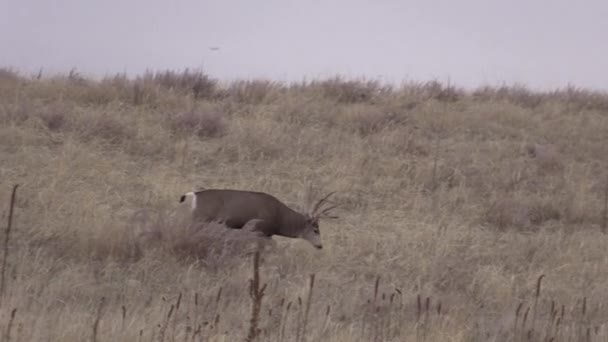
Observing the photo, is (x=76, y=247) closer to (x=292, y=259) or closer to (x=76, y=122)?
(x=292, y=259)

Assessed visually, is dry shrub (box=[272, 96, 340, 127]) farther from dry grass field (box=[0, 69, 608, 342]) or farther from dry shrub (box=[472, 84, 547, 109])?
dry shrub (box=[472, 84, 547, 109])

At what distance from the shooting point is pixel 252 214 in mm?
10969

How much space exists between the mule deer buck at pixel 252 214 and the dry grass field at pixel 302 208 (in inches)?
9.4

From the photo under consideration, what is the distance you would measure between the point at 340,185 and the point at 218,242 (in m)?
4.50

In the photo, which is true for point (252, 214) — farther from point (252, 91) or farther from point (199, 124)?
point (252, 91)

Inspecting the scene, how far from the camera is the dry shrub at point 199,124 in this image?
52.1 ft

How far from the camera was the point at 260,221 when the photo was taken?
10.8 metres

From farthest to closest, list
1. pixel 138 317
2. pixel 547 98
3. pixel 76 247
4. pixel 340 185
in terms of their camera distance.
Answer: pixel 547 98 → pixel 340 185 → pixel 76 247 → pixel 138 317

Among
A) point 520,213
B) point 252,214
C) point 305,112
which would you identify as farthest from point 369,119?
point 252,214

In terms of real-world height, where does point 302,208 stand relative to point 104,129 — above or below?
below

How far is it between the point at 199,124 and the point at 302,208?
10.7 feet

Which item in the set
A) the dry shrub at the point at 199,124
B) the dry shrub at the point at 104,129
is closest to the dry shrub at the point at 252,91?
the dry shrub at the point at 199,124

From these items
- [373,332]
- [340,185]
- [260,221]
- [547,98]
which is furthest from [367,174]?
[547,98]

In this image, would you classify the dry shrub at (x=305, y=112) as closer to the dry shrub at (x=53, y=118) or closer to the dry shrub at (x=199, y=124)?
the dry shrub at (x=199, y=124)
